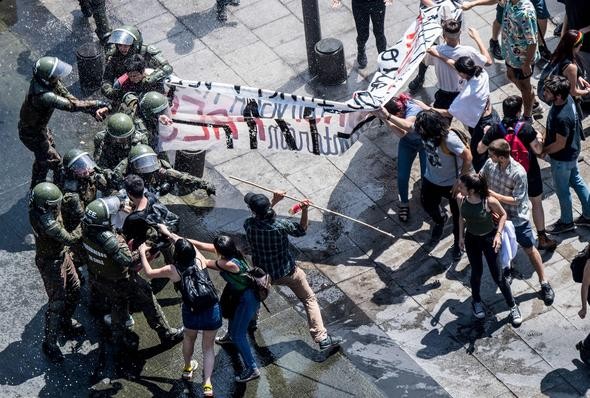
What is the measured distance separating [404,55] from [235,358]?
3.68 meters

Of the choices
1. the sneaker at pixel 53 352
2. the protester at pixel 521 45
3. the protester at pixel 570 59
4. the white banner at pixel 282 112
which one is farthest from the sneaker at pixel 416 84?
the sneaker at pixel 53 352

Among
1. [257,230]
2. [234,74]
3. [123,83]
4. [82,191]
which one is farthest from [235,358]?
[234,74]

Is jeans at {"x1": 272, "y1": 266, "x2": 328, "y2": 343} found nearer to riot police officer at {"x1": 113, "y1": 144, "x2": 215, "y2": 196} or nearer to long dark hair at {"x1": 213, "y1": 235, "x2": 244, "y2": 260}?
long dark hair at {"x1": 213, "y1": 235, "x2": 244, "y2": 260}

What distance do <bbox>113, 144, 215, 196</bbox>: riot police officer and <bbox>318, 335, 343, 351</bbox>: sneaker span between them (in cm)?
225

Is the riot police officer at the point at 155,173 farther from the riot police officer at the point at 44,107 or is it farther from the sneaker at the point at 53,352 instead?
the sneaker at the point at 53,352

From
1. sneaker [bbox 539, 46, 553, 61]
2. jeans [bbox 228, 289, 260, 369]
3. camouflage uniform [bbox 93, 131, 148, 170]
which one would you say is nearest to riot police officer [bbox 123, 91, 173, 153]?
camouflage uniform [bbox 93, 131, 148, 170]

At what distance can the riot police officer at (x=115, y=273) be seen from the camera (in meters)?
9.97

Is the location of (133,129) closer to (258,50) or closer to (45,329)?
(45,329)

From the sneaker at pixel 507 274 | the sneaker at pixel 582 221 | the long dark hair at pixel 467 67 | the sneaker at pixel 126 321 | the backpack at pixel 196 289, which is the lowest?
the sneaker at pixel 582 221

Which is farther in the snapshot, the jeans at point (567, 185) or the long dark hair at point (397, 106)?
the long dark hair at point (397, 106)

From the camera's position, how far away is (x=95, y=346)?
36.0ft

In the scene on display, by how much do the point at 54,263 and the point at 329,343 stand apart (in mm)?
2572

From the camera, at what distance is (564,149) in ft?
36.5

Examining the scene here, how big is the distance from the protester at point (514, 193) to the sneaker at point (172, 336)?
9.97 ft
